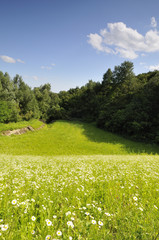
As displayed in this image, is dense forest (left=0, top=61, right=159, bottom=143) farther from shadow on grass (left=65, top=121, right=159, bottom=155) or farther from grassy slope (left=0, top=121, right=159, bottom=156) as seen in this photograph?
grassy slope (left=0, top=121, right=159, bottom=156)

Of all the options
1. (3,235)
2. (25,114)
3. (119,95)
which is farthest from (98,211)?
(25,114)

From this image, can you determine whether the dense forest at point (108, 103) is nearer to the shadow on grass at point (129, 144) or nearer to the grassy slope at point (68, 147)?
the shadow on grass at point (129, 144)

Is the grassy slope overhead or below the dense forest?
below

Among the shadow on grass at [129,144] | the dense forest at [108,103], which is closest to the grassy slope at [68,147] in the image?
the shadow on grass at [129,144]

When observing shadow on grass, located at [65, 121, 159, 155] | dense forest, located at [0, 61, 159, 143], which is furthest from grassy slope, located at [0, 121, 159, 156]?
dense forest, located at [0, 61, 159, 143]

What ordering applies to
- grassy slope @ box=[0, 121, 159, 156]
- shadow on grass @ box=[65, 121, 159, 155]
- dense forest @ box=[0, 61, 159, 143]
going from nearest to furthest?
grassy slope @ box=[0, 121, 159, 156] < shadow on grass @ box=[65, 121, 159, 155] < dense forest @ box=[0, 61, 159, 143]

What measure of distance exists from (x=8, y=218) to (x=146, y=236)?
114 inches

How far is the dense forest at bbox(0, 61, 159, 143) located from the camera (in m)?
31.8

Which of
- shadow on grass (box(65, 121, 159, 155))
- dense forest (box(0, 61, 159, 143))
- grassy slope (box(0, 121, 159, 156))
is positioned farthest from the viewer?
dense forest (box(0, 61, 159, 143))

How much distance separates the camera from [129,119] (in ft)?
110

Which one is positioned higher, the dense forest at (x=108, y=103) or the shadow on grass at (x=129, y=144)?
the dense forest at (x=108, y=103)

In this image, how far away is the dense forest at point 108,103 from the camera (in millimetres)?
31797

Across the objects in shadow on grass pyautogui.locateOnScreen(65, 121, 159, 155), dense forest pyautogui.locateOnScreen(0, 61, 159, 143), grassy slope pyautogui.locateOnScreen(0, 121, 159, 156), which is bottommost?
grassy slope pyautogui.locateOnScreen(0, 121, 159, 156)

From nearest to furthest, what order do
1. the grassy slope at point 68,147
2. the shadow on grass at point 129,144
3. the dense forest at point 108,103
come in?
1. the grassy slope at point 68,147
2. the shadow on grass at point 129,144
3. the dense forest at point 108,103
